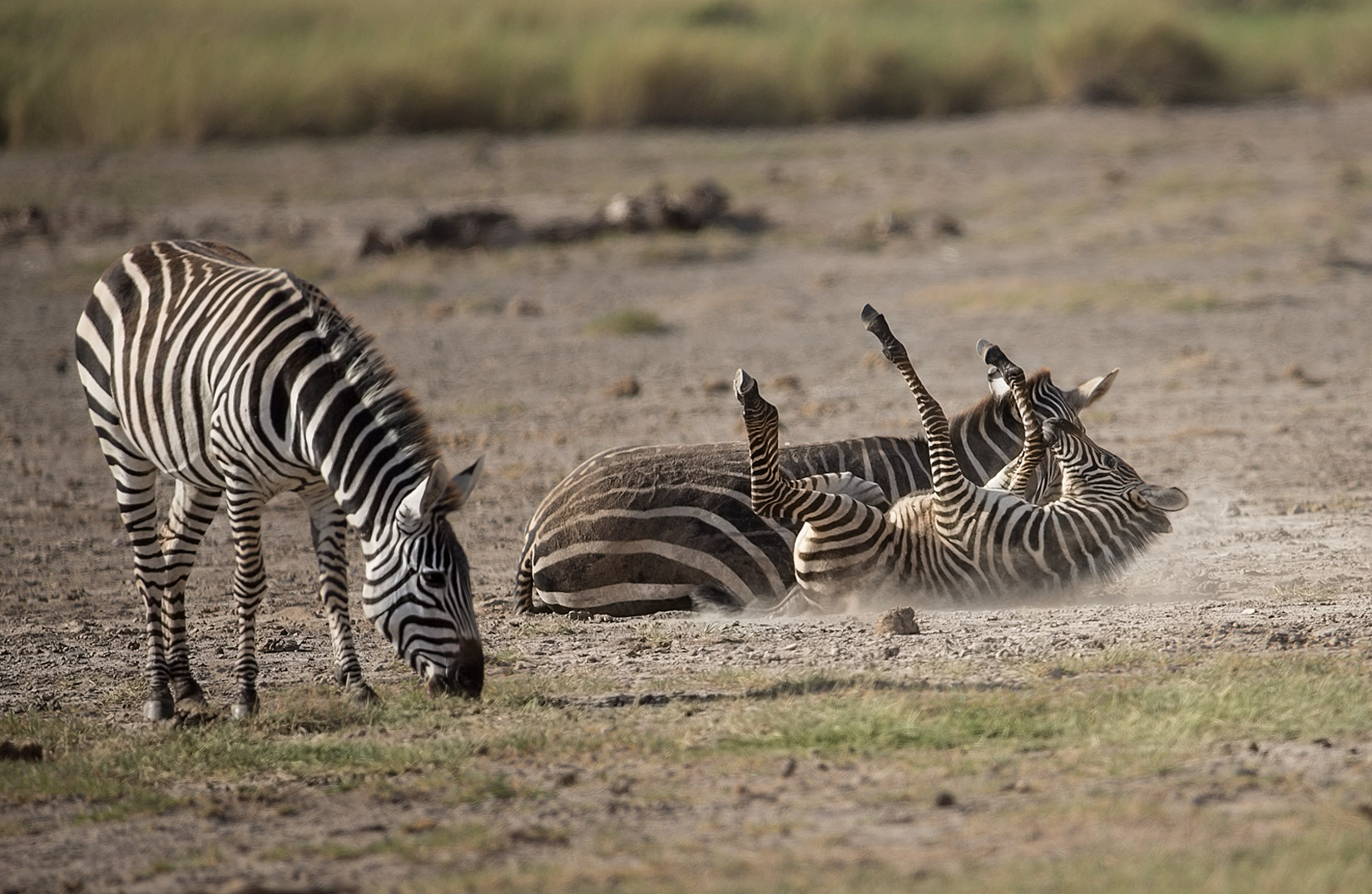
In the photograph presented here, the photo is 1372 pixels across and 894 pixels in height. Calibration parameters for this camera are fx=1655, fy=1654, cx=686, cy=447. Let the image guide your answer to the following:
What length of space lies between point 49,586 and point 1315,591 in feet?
19.5

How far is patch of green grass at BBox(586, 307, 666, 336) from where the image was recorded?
14.4 m

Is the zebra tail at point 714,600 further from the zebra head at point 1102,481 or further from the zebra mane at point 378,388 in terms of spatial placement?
the zebra mane at point 378,388

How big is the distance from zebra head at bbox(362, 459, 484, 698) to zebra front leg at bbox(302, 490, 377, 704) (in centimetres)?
66

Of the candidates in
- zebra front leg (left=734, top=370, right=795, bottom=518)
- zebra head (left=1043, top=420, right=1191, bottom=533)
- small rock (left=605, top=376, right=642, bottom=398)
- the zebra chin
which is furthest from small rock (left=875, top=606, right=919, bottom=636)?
small rock (left=605, top=376, right=642, bottom=398)

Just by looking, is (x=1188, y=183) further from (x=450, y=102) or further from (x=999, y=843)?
(x=999, y=843)

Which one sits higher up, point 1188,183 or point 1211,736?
point 1188,183

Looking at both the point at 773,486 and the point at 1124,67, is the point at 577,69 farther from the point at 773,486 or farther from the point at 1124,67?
the point at 773,486

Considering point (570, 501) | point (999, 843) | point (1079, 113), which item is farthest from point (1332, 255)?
point (999, 843)

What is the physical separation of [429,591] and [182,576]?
1316 millimetres

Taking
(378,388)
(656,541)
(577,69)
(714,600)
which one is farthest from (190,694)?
(577,69)

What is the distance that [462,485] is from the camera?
5.53 metres

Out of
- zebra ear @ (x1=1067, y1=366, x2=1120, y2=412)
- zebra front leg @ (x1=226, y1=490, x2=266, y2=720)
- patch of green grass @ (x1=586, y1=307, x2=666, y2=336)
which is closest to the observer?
zebra front leg @ (x1=226, y1=490, x2=266, y2=720)

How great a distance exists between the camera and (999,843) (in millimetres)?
4258

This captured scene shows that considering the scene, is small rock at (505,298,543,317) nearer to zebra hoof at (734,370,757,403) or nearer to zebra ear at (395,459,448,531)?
zebra hoof at (734,370,757,403)
